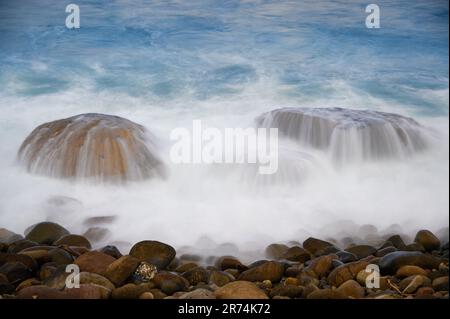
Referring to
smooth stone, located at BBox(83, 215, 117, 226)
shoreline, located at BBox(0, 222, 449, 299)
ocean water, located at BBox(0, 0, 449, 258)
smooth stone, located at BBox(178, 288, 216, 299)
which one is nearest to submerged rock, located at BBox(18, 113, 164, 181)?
ocean water, located at BBox(0, 0, 449, 258)

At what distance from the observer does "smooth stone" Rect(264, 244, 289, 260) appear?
4.43m

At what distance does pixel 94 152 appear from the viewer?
475cm

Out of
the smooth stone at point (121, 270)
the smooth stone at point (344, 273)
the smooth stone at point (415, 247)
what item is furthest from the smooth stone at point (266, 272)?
the smooth stone at point (415, 247)

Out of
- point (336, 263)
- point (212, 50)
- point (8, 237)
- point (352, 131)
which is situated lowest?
point (336, 263)

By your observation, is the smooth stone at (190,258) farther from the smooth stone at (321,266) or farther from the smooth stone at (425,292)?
the smooth stone at (425,292)

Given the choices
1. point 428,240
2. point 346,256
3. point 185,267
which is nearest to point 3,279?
point 185,267

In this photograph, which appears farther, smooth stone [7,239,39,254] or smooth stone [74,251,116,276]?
smooth stone [7,239,39,254]

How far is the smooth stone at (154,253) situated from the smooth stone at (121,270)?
174 mm

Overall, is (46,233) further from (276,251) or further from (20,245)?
(276,251)

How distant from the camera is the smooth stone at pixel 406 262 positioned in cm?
395

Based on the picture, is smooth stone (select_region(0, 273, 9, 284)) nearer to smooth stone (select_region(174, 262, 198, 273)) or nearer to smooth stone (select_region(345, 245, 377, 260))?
smooth stone (select_region(174, 262, 198, 273))

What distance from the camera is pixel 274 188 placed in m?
4.74

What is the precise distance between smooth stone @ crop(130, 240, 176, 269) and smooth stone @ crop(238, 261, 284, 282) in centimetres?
52

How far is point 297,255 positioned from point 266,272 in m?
0.43
